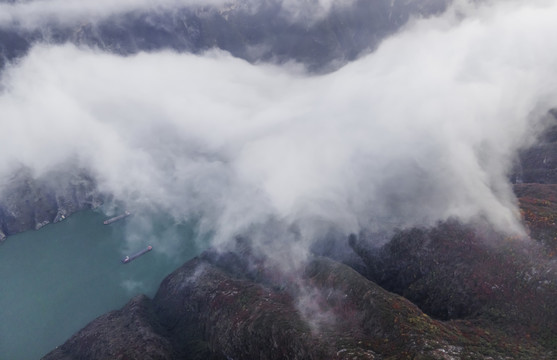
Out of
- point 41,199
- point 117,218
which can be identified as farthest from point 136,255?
point 41,199

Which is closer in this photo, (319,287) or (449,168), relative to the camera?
(319,287)

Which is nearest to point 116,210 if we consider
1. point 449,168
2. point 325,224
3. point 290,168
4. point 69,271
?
point 69,271

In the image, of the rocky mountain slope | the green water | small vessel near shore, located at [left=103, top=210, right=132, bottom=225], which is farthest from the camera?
small vessel near shore, located at [left=103, top=210, right=132, bottom=225]

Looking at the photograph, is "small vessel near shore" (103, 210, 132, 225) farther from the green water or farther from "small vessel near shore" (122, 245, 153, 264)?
"small vessel near shore" (122, 245, 153, 264)

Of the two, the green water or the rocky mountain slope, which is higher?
the rocky mountain slope

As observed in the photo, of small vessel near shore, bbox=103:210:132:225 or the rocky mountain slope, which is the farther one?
small vessel near shore, bbox=103:210:132:225

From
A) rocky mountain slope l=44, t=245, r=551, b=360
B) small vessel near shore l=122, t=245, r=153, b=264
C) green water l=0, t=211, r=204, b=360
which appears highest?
rocky mountain slope l=44, t=245, r=551, b=360

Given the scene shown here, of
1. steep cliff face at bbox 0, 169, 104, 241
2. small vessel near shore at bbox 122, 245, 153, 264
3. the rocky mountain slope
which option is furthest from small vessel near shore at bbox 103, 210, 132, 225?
the rocky mountain slope

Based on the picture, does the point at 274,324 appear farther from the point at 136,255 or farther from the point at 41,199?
the point at 41,199

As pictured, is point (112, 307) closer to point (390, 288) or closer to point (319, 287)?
point (319, 287)

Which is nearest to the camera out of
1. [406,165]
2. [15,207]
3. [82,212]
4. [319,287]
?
[319,287]
